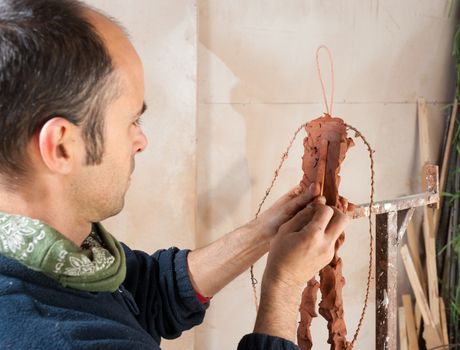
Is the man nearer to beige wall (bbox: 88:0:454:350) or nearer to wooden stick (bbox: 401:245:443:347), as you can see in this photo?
beige wall (bbox: 88:0:454:350)

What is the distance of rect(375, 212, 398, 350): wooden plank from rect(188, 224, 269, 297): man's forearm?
14.3 inches

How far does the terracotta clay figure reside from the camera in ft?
4.59

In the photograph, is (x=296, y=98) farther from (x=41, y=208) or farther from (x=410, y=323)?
(x=41, y=208)

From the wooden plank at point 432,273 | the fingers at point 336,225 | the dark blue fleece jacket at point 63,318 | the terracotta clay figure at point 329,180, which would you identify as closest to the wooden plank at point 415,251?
the wooden plank at point 432,273

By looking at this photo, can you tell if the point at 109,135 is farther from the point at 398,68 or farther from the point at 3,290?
the point at 398,68

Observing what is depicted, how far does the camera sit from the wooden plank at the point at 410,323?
3.04 m

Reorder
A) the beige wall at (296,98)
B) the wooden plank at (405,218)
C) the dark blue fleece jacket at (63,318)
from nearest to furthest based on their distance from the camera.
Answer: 1. the dark blue fleece jacket at (63,318)
2. the wooden plank at (405,218)
3. the beige wall at (296,98)

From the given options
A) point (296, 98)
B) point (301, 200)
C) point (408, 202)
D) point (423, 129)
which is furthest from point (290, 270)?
point (423, 129)

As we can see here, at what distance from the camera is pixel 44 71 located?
86cm

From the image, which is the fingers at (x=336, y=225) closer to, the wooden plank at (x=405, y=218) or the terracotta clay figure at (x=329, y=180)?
the terracotta clay figure at (x=329, y=180)

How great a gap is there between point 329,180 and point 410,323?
199cm

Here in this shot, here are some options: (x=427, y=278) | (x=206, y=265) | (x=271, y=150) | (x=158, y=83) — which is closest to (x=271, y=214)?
(x=206, y=265)

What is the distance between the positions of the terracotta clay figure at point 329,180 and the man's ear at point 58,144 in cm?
69

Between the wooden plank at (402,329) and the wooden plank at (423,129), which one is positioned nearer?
the wooden plank at (423,129)
